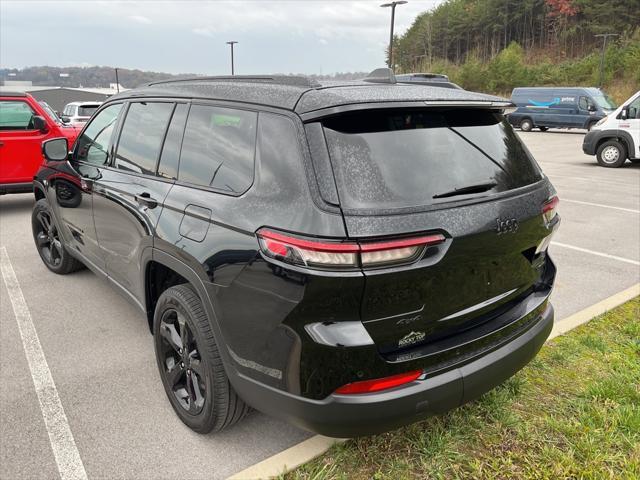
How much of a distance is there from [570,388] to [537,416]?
399 millimetres

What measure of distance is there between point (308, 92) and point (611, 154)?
1287cm

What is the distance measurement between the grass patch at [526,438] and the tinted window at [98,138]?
8.38ft

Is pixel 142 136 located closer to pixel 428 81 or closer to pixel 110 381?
pixel 110 381

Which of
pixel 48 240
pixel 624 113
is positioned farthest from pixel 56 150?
pixel 624 113

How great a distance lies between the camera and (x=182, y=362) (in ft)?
8.32

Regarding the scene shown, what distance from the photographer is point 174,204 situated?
2.46 meters

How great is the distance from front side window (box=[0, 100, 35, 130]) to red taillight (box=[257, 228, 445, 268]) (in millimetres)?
7254

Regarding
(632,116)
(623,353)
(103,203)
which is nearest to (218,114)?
(103,203)

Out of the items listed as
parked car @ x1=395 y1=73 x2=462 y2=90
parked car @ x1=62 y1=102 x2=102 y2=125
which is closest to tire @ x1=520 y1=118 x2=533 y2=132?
parked car @ x1=395 y1=73 x2=462 y2=90

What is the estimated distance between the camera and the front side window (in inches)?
289

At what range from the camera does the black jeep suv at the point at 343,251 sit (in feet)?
5.90

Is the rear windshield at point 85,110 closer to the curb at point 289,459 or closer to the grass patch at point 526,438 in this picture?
the curb at point 289,459

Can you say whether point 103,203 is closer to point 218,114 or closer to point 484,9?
point 218,114

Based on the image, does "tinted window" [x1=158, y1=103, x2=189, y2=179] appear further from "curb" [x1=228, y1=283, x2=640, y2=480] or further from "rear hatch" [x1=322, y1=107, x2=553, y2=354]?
"curb" [x1=228, y1=283, x2=640, y2=480]
